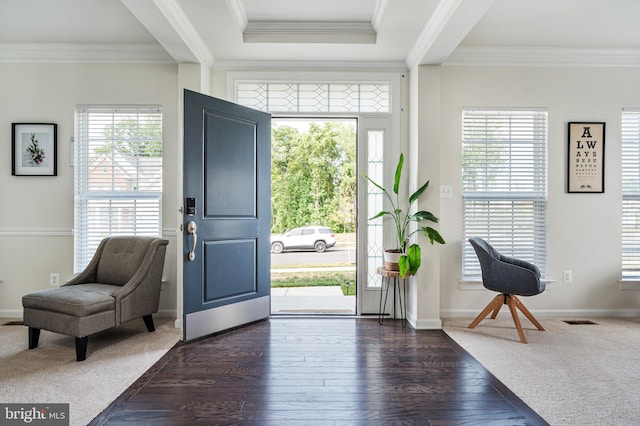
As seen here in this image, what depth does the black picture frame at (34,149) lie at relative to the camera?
3.84m

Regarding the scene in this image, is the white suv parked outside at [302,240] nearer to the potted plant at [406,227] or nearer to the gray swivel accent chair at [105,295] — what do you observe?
the potted plant at [406,227]

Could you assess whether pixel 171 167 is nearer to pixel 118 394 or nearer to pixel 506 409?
pixel 118 394

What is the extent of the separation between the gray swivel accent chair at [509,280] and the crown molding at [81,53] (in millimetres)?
3667

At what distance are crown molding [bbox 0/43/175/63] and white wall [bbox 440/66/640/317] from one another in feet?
9.99

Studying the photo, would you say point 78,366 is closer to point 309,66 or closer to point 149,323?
point 149,323

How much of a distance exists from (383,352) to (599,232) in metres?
2.79

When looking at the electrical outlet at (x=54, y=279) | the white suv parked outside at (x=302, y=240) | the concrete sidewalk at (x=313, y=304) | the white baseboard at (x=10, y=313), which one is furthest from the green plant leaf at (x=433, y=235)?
the white suv parked outside at (x=302, y=240)

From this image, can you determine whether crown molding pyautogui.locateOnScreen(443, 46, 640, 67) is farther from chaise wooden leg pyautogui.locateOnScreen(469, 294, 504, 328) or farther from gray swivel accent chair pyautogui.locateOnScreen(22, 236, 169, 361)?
gray swivel accent chair pyautogui.locateOnScreen(22, 236, 169, 361)

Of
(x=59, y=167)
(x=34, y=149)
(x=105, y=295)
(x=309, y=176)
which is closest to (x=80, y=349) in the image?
(x=105, y=295)

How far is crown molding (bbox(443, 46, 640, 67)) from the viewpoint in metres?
3.88

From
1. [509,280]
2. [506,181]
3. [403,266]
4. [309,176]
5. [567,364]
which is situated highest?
[309,176]

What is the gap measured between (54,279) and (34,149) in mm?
1346

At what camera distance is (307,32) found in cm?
345

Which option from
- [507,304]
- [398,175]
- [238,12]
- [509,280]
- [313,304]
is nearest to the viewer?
[238,12]
